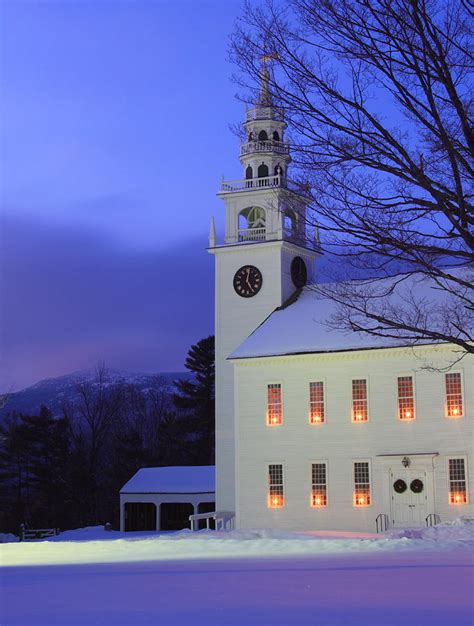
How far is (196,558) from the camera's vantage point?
1783 centimetres

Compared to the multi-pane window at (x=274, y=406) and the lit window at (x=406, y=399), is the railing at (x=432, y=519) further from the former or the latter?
the multi-pane window at (x=274, y=406)

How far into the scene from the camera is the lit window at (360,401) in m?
37.7

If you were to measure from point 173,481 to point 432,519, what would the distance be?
22.3m

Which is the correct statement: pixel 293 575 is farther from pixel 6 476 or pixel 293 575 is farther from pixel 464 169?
pixel 6 476

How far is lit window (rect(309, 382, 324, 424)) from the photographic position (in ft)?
126

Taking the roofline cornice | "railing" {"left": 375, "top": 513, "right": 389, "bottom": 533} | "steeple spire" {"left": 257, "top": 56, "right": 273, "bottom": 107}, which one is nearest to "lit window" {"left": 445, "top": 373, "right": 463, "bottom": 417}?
the roofline cornice

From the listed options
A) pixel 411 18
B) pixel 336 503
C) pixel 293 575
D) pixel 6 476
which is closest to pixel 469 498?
pixel 336 503

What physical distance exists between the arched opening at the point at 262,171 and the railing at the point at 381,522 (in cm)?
1864

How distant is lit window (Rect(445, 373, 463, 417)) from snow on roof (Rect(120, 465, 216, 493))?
20222 mm

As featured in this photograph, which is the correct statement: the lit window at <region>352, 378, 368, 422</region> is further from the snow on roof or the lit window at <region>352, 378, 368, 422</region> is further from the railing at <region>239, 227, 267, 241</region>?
the snow on roof

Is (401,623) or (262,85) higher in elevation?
(262,85)

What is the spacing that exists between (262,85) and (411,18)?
2502 mm

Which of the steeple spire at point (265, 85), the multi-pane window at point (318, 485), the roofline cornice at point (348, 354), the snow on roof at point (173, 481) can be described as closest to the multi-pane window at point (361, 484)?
the multi-pane window at point (318, 485)

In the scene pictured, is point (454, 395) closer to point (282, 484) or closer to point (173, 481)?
point (282, 484)
